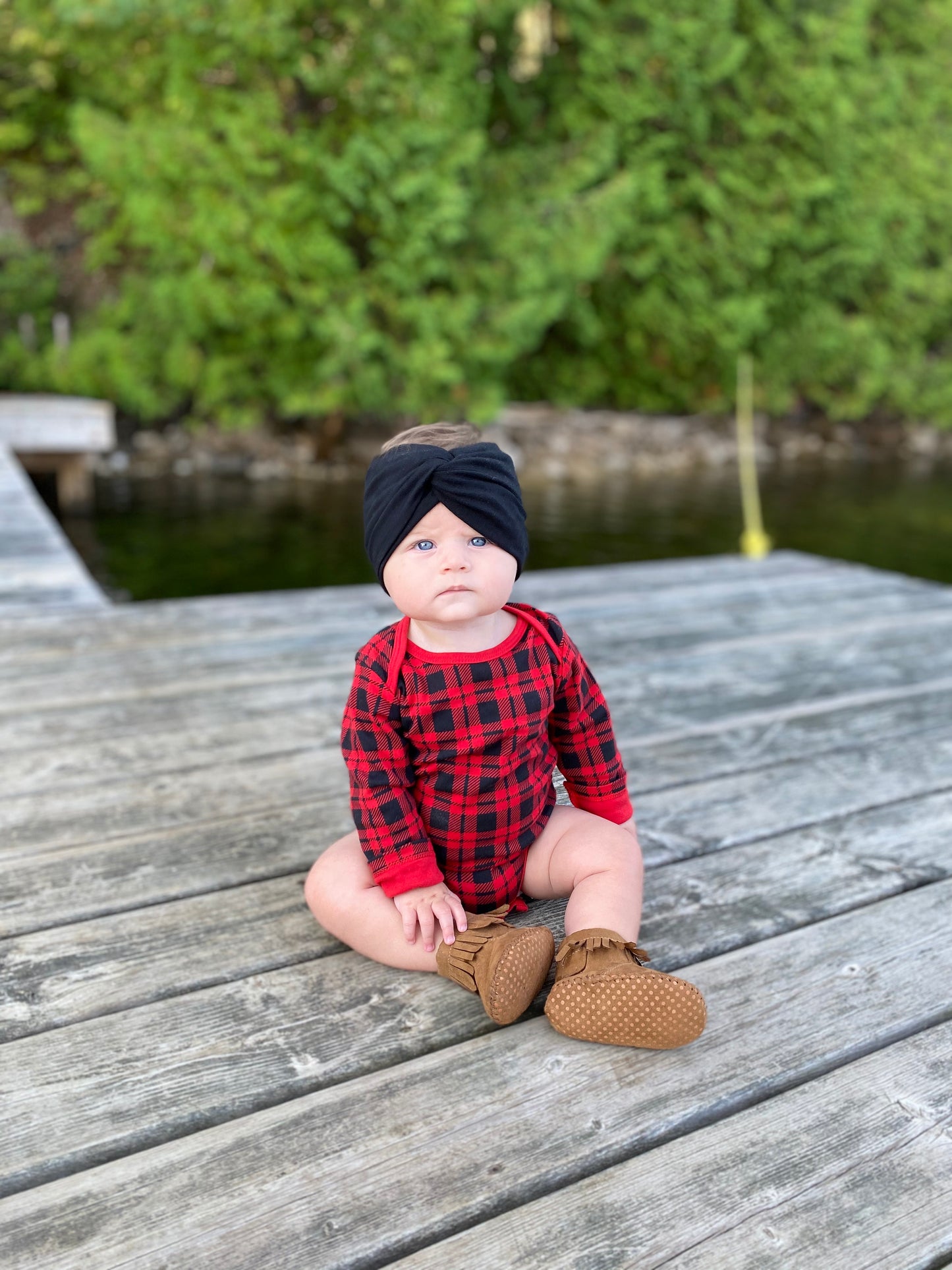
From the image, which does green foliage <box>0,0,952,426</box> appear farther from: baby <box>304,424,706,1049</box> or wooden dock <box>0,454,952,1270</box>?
baby <box>304,424,706,1049</box>

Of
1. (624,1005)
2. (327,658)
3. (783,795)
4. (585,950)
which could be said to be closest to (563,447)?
(327,658)

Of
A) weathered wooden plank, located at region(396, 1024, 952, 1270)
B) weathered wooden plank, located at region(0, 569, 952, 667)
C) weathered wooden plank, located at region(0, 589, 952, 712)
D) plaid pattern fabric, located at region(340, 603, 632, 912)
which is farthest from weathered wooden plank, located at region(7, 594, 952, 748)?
weathered wooden plank, located at region(396, 1024, 952, 1270)

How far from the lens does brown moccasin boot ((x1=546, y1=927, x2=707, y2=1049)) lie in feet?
4.77

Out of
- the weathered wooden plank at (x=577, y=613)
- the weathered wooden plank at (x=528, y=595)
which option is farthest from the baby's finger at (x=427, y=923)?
the weathered wooden plank at (x=528, y=595)

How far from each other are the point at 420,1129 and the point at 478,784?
0.51 metres

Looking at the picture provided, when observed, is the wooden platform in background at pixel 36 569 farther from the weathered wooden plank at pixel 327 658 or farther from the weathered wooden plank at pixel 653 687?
the weathered wooden plank at pixel 653 687

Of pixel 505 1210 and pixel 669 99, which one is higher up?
pixel 669 99

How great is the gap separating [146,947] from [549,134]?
13.0m

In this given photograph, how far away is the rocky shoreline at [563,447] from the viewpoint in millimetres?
11930

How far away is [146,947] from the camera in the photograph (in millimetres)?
1745

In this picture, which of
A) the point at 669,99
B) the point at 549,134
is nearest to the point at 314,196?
the point at 549,134

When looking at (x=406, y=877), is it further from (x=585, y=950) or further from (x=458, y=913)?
(x=585, y=950)

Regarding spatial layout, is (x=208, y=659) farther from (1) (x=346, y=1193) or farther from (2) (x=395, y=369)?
(2) (x=395, y=369)

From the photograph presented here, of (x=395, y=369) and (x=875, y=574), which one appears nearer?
(x=875, y=574)
